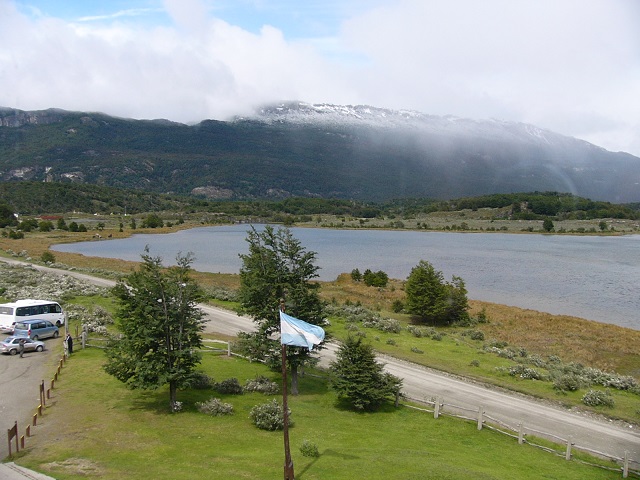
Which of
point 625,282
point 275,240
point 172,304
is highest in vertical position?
point 275,240

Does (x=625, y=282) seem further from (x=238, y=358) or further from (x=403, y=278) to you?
(x=238, y=358)

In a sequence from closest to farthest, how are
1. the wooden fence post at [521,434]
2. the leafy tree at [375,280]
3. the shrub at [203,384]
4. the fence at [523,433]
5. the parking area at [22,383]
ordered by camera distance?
the fence at [523,433]
the parking area at [22,383]
the wooden fence post at [521,434]
the shrub at [203,384]
the leafy tree at [375,280]

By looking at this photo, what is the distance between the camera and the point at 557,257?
320 ft

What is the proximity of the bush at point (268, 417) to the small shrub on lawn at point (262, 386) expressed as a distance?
11.6ft

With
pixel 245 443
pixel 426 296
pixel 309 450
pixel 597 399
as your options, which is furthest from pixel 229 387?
pixel 426 296

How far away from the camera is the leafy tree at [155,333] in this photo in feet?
61.0

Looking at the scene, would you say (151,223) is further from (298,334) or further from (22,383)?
(298,334)

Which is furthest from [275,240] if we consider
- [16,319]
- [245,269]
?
[16,319]

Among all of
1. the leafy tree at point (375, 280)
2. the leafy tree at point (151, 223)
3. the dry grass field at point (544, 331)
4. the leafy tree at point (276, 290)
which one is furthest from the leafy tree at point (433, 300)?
the leafy tree at point (151, 223)

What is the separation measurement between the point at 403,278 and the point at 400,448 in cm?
5576

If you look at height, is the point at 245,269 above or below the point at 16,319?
above

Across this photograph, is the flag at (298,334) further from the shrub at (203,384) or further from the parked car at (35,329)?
the parked car at (35,329)

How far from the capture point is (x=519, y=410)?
21938mm

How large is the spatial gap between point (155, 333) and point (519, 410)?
14.5m
